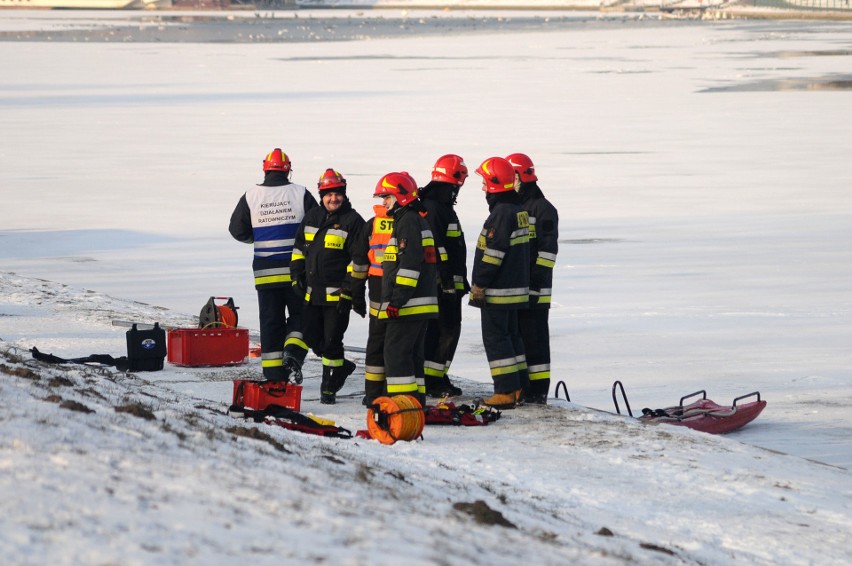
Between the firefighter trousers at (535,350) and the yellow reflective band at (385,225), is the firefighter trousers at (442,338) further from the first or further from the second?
the yellow reflective band at (385,225)

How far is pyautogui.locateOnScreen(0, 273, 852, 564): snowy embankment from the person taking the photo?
4586 millimetres

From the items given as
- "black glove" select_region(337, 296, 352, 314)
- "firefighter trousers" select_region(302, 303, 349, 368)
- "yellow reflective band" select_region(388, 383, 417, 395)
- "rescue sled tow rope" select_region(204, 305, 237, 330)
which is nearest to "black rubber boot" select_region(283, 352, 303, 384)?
"firefighter trousers" select_region(302, 303, 349, 368)

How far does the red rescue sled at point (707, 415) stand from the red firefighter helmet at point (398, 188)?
1.90 m

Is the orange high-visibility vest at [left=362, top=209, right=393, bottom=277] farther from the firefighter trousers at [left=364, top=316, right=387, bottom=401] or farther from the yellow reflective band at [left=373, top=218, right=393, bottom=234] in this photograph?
the firefighter trousers at [left=364, top=316, right=387, bottom=401]

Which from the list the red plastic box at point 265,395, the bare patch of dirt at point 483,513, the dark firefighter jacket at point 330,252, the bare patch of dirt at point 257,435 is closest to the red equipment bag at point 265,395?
the red plastic box at point 265,395

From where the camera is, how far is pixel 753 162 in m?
23.2

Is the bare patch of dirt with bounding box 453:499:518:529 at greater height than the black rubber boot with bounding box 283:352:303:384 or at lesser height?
lesser

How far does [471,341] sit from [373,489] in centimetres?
592

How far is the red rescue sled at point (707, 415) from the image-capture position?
850cm

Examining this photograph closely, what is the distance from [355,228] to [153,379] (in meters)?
1.98

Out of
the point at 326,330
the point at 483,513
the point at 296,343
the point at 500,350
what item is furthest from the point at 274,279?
the point at 483,513

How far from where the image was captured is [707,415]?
8.64 meters

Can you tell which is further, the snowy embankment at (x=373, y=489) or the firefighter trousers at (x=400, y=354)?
the firefighter trousers at (x=400, y=354)

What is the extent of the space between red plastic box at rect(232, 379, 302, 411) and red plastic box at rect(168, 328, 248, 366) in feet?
5.21
